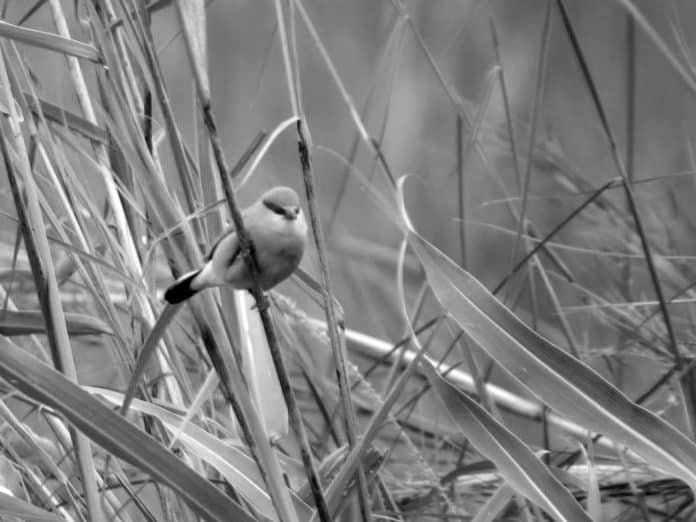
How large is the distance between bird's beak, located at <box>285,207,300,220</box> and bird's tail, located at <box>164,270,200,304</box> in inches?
8.0

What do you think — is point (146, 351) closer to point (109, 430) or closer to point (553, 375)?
point (109, 430)

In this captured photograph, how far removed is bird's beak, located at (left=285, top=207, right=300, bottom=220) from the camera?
1550 mm

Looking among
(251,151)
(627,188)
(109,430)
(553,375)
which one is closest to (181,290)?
(109,430)

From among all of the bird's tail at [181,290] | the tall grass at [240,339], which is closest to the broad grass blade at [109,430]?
the tall grass at [240,339]

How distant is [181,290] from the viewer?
1395 mm

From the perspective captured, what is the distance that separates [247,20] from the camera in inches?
203

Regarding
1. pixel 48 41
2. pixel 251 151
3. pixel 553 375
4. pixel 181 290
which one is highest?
pixel 48 41

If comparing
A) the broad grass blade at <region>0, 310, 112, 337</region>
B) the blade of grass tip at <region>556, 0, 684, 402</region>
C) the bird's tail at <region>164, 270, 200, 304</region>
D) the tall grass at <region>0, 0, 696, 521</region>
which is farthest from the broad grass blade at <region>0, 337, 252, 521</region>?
the blade of grass tip at <region>556, 0, 684, 402</region>

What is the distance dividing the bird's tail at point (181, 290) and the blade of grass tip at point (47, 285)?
5.5 inches

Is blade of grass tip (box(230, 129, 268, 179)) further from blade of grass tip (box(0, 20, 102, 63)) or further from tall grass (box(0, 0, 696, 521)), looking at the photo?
blade of grass tip (box(0, 20, 102, 63))

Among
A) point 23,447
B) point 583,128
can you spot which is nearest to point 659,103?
point 583,128

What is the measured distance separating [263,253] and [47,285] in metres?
0.28

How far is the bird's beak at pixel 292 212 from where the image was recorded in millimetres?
1550

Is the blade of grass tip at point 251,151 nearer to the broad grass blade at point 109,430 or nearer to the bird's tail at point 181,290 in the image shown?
the bird's tail at point 181,290
